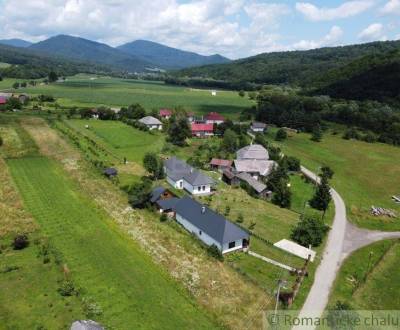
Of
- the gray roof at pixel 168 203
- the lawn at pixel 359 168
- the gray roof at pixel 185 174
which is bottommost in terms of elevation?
the lawn at pixel 359 168

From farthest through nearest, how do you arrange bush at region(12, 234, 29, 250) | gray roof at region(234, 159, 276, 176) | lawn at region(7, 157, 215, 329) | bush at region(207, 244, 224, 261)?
gray roof at region(234, 159, 276, 176) → bush at region(207, 244, 224, 261) → bush at region(12, 234, 29, 250) → lawn at region(7, 157, 215, 329)

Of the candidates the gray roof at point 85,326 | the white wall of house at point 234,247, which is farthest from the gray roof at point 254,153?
the gray roof at point 85,326

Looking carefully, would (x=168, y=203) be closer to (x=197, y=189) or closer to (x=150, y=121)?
(x=197, y=189)

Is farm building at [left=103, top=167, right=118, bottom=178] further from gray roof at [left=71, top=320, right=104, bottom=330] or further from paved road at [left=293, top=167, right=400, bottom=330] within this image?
gray roof at [left=71, top=320, right=104, bottom=330]

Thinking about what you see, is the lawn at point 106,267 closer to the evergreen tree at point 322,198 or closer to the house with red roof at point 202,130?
the evergreen tree at point 322,198

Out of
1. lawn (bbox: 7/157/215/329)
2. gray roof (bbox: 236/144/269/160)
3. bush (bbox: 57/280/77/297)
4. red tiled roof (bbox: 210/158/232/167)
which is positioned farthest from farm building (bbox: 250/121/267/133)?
bush (bbox: 57/280/77/297)

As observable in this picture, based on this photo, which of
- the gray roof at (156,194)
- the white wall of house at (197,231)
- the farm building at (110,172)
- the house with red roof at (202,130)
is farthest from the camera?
the house with red roof at (202,130)

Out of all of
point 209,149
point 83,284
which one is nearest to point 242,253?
point 83,284
